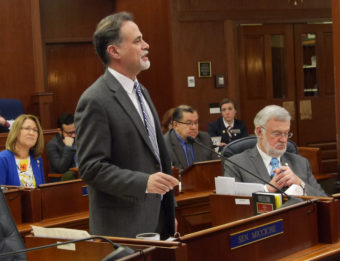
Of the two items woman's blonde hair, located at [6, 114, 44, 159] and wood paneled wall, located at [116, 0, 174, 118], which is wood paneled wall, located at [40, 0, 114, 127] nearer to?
wood paneled wall, located at [116, 0, 174, 118]

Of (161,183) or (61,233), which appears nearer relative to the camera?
(61,233)

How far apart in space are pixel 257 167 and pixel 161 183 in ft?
4.35

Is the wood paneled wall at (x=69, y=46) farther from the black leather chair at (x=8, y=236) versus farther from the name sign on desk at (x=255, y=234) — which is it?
the name sign on desk at (x=255, y=234)

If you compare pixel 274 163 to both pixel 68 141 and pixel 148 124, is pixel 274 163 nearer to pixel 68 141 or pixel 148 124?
pixel 148 124

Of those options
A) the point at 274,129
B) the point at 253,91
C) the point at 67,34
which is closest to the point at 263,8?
the point at 253,91

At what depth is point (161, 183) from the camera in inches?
76.2

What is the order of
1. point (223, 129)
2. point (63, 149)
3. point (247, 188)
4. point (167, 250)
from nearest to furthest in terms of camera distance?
point (167, 250) < point (247, 188) < point (63, 149) < point (223, 129)

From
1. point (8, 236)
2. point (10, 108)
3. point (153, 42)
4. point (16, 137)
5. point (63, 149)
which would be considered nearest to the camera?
point (8, 236)

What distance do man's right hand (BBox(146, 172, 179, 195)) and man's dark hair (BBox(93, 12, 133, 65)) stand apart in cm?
53

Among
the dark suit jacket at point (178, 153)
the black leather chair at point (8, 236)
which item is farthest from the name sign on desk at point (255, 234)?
the dark suit jacket at point (178, 153)

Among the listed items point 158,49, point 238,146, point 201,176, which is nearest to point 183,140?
point 201,176

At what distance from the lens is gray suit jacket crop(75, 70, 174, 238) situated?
200 cm

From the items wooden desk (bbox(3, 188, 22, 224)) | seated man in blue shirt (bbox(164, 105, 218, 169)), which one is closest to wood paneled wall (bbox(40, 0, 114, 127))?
seated man in blue shirt (bbox(164, 105, 218, 169))

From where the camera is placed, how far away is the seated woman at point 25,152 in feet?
13.1
